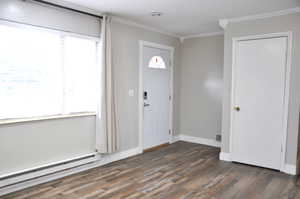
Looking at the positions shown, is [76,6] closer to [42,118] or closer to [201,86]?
[42,118]

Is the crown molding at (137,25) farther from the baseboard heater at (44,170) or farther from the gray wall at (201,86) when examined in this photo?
the baseboard heater at (44,170)

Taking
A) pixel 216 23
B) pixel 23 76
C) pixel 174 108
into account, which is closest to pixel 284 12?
pixel 216 23

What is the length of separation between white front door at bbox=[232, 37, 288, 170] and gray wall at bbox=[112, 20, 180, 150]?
1759 mm

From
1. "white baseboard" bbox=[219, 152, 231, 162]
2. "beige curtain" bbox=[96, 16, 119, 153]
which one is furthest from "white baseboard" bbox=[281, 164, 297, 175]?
"beige curtain" bbox=[96, 16, 119, 153]

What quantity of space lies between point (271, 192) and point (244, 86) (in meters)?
1.68

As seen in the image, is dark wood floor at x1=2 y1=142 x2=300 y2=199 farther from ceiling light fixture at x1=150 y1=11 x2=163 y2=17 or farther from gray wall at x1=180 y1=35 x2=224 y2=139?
ceiling light fixture at x1=150 y1=11 x2=163 y2=17

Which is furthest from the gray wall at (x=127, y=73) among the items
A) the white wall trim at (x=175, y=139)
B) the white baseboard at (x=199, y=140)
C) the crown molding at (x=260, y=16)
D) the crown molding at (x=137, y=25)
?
A: the white baseboard at (x=199, y=140)

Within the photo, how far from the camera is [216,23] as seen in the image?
4.25m

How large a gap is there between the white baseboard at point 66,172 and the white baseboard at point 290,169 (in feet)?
8.05

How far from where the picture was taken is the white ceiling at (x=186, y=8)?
318 cm

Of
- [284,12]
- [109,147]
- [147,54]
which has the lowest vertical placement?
[109,147]

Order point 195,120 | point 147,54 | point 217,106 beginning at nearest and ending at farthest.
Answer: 1. point 147,54
2. point 217,106
3. point 195,120

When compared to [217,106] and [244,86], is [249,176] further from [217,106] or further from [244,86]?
[217,106]

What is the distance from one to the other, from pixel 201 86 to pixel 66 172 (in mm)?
3323
